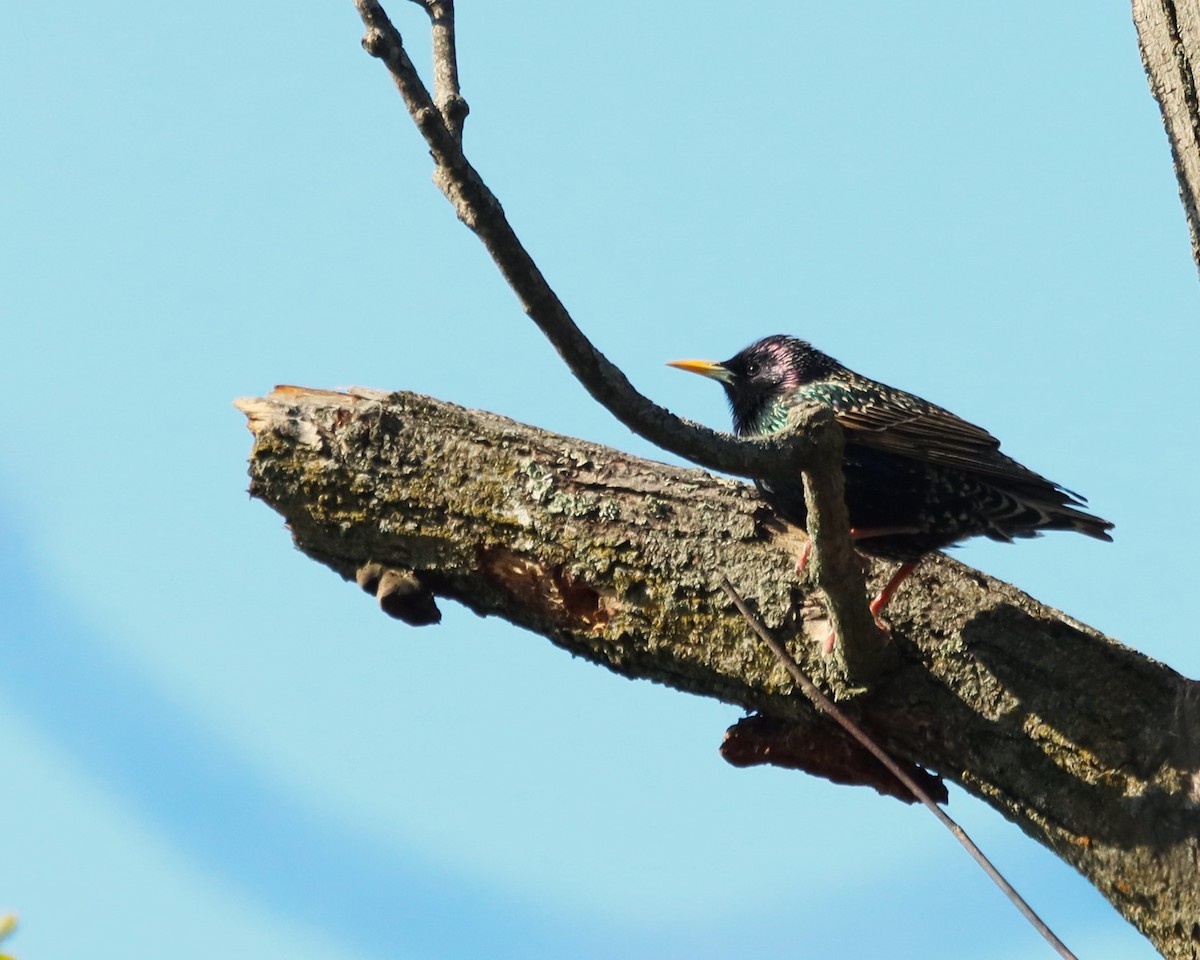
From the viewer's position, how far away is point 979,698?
3533mm

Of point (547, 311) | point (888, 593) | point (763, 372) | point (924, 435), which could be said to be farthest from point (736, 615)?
point (763, 372)

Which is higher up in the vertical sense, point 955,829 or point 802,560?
point 802,560

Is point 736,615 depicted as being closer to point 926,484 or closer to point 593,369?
point 926,484

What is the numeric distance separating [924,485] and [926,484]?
0.04 ft

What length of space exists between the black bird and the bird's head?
0.22 meters

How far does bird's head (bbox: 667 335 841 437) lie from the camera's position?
5133 mm

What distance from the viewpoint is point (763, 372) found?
522cm

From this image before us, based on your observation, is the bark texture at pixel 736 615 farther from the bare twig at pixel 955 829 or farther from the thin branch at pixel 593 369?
the thin branch at pixel 593 369

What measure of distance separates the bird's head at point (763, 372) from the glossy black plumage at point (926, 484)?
23cm

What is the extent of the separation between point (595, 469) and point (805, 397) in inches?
44.3

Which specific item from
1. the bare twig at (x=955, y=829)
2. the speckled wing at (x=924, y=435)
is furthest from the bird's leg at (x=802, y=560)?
the speckled wing at (x=924, y=435)

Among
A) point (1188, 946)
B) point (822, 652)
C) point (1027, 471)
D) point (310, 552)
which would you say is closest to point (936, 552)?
point (1027, 471)

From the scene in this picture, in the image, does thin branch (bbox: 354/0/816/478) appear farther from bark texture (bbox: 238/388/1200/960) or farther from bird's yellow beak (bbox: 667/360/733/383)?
bird's yellow beak (bbox: 667/360/733/383)

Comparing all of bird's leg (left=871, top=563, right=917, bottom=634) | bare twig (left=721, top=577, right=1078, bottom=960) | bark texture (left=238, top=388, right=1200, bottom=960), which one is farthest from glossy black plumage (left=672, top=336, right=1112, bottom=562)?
bare twig (left=721, top=577, right=1078, bottom=960)
